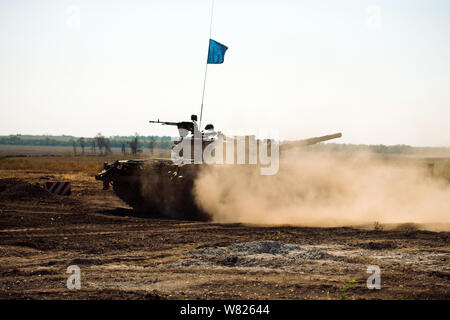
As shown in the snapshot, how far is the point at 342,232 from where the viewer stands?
11133 mm

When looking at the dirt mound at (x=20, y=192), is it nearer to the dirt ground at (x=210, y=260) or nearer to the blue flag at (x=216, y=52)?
the dirt ground at (x=210, y=260)

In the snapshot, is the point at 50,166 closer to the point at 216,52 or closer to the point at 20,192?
the point at 20,192

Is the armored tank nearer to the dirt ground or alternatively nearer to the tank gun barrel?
the tank gun barrel

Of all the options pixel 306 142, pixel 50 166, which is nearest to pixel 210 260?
pixel 306 142

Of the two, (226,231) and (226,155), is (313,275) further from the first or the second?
(226,155)

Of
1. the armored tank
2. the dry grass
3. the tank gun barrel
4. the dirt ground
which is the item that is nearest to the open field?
the dirt ground

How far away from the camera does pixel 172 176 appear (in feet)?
47.7

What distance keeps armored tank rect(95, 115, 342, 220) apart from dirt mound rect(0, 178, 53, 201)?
9.65 ft

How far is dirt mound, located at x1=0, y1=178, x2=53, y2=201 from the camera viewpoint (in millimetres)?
17000

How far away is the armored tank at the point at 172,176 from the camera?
14602 millimetres

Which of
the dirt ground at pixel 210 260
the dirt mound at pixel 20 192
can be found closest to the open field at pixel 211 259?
the dirt ground at pixel 210 260

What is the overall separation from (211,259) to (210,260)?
49 mm

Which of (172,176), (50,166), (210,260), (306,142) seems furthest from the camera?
(50,166)

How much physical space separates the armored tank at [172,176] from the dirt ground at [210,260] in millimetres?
1538
